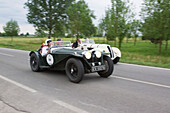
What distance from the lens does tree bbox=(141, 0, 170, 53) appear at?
19.8 meters

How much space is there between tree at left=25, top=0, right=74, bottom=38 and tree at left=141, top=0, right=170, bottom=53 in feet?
68.9

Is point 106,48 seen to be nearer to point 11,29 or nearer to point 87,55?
point 87,55

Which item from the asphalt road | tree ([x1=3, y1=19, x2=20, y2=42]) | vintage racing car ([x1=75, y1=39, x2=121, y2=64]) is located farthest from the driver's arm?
tree ([x1=3, y1=19, x2=20, y2=42])

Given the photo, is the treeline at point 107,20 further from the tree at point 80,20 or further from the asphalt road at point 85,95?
the asphalt road at point 85,95

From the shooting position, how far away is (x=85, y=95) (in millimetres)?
4898

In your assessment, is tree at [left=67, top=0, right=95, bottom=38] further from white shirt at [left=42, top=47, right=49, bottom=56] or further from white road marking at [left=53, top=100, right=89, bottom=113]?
white road marking at [left=53, top=100, right=89, bottom=113]

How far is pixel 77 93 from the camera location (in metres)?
5.08

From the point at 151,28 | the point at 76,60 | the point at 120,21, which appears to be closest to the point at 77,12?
the point at 120,21

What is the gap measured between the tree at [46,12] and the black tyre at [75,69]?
33846mm

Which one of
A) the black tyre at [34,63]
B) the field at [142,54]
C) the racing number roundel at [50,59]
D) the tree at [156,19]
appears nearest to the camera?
the racing number roundel at [50,59]

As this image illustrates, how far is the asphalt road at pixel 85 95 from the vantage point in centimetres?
400

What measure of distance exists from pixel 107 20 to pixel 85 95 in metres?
21.6

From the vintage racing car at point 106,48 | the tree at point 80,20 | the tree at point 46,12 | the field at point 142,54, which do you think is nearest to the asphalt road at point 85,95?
the vintage racing car at point 106,48

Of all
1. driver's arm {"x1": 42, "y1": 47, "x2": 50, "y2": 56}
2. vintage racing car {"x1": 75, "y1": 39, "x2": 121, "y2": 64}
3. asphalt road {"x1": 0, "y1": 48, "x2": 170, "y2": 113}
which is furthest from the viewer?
vintage racing car {"x1": 75, "y1": 39, "x2": 121, "y2": 64}
